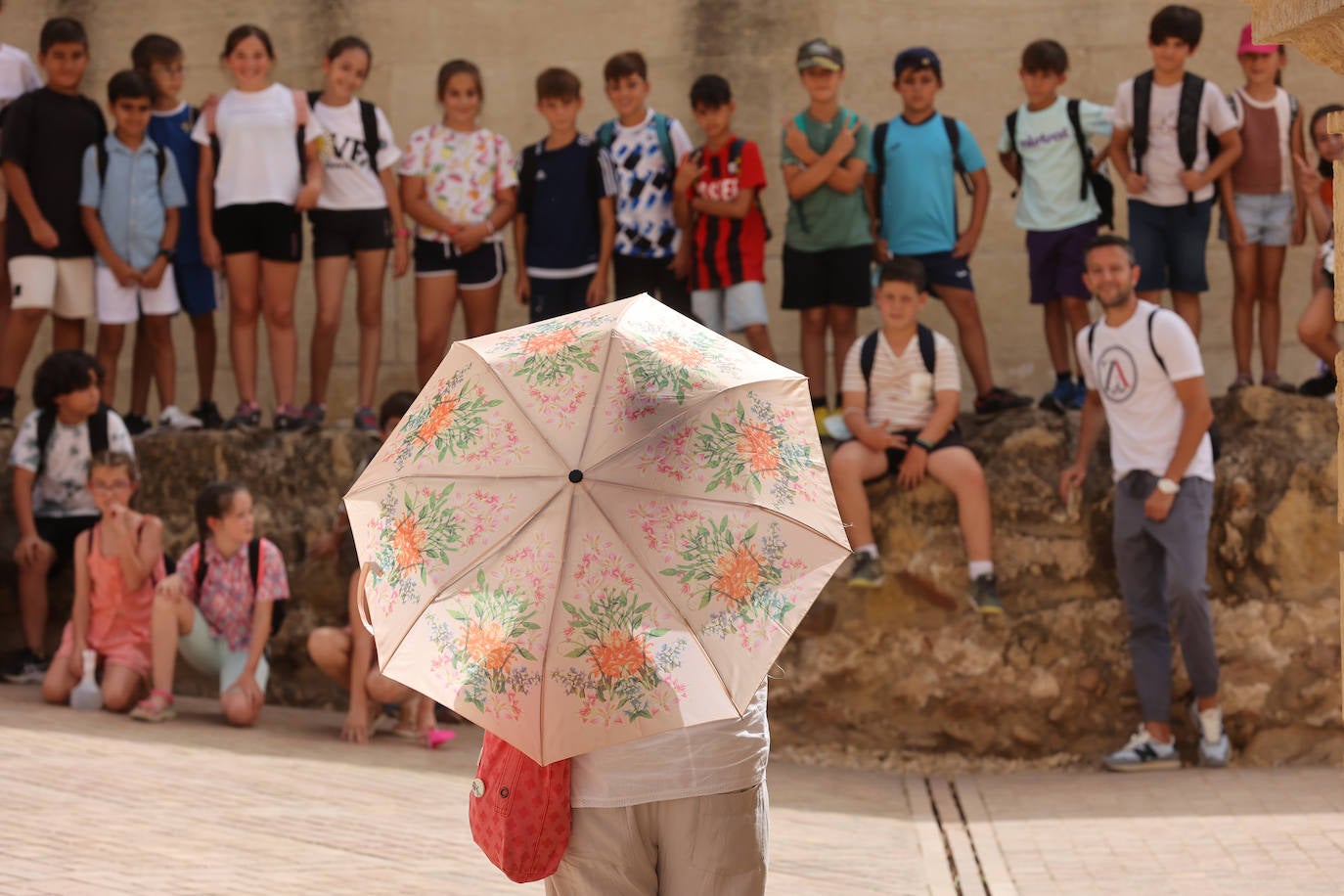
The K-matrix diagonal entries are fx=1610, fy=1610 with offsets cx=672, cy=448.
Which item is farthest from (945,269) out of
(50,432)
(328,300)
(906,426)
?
(50,432)

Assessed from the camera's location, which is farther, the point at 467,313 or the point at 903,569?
the point at 467,313

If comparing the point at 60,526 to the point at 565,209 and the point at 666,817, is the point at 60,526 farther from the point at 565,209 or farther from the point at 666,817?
the point at 666,817

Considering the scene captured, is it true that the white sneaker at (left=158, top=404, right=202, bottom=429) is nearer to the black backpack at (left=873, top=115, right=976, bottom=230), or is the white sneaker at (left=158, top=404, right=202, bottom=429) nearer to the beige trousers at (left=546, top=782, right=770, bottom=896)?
the black backpack at (left=873, top=115, right=976, bottom=230)

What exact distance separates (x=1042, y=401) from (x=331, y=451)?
4.03 m

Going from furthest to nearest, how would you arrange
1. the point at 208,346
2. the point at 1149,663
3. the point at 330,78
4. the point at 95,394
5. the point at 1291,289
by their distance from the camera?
the point at 1291,289 < the point at 208,346 < the point at 330,78 < the point at 95,394 < the point at 1149,663

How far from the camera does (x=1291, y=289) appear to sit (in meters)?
10.4

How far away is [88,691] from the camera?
7.59m

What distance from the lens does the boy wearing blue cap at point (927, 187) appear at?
8742 millimetres

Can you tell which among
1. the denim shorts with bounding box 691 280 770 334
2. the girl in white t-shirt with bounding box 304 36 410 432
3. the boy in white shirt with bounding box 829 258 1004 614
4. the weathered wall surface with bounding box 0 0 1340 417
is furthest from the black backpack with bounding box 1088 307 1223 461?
the girl in white t-shirt with bounding box 304 36 410 432

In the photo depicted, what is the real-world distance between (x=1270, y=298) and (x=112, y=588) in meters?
6.18

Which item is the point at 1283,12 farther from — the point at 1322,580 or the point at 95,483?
the point at 95,483

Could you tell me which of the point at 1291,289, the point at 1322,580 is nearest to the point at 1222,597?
the point at 1322,580

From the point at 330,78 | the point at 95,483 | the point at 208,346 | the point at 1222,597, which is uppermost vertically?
the point at 330,78

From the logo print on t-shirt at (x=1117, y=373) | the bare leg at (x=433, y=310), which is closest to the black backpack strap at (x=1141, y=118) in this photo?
the logo print on t-shirt at (x=1117, y=373)
